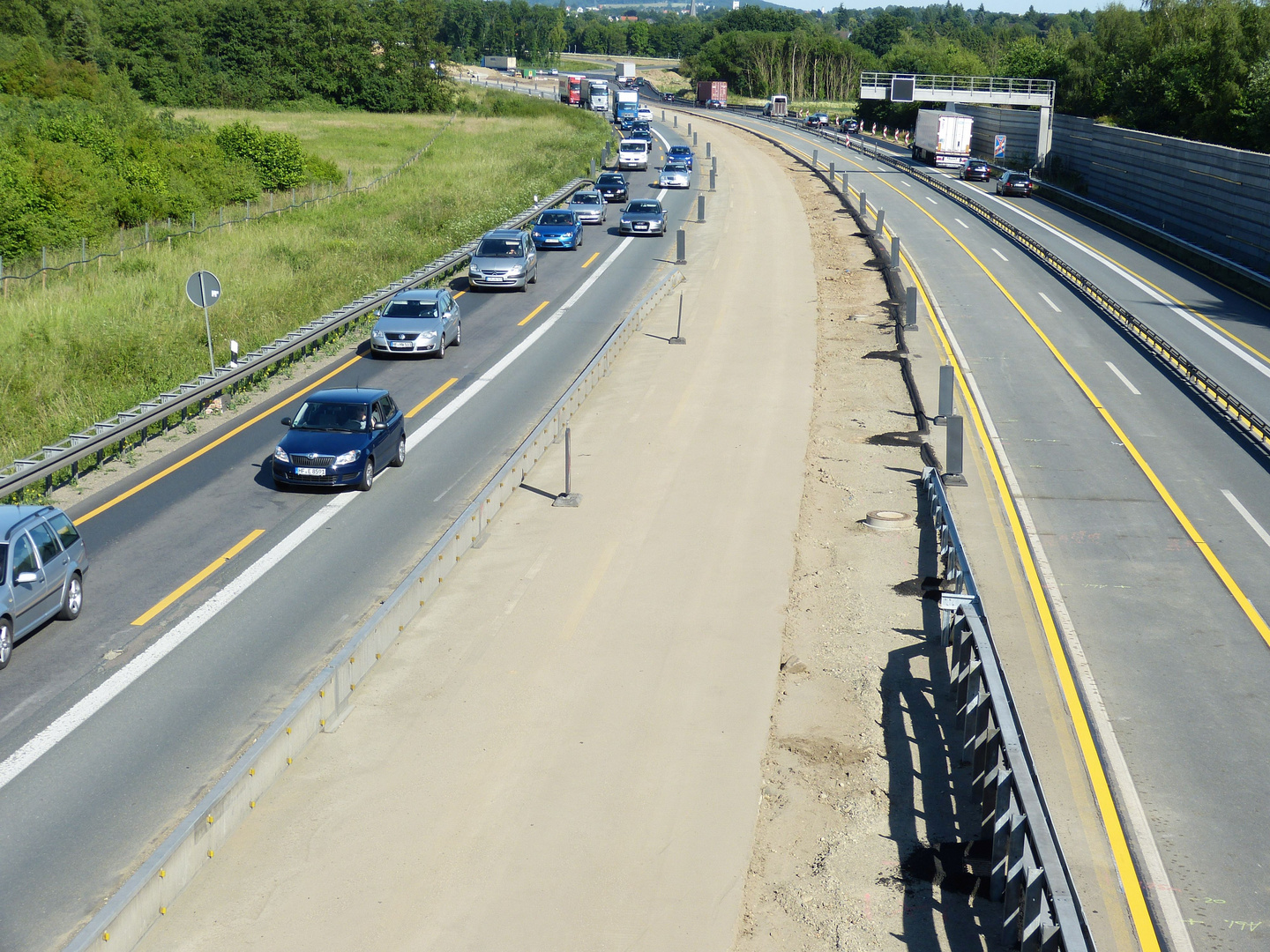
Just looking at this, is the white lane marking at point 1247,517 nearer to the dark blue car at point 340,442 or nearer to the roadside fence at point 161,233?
the dark blue car at point 340,442

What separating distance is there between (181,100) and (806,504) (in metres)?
108

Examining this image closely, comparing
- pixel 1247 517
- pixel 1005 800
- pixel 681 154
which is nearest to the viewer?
pixel 1005 800

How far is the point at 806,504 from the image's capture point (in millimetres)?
19922

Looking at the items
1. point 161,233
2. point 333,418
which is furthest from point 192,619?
point 161,233

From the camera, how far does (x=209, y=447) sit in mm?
22250

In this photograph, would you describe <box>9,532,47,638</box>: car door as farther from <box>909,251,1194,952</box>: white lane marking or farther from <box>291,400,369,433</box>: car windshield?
<box>909,251,1194,952</box>: white lane marking

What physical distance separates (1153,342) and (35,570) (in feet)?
91.2

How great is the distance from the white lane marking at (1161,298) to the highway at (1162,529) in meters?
0.12

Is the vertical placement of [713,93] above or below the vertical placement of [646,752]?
above

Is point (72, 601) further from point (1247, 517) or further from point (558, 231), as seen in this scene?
point (558, 231)

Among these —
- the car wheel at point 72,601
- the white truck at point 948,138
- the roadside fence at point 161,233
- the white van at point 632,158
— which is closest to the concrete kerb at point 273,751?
the car wheel at point 72,601

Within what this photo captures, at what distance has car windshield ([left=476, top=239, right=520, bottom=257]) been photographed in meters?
37.7

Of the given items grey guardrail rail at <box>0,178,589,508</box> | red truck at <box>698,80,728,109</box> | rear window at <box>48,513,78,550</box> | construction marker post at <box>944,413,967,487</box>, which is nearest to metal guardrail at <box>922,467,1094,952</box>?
construction marker post at <box>944,413,967,487</box>

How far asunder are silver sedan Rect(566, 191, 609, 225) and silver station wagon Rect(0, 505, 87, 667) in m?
36.7
